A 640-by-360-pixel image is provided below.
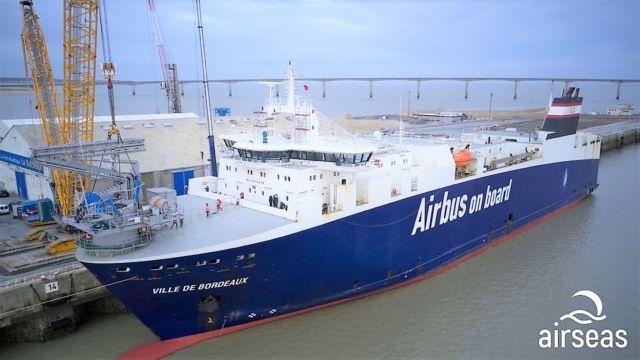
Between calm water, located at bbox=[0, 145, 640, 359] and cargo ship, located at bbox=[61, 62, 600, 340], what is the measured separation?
1.86 ft

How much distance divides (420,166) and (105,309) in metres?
12.4

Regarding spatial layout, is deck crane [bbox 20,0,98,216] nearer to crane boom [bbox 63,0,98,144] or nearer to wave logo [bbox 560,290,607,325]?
crane boom [bbox 63,0,98,144]

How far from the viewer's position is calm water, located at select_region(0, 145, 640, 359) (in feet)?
39.3

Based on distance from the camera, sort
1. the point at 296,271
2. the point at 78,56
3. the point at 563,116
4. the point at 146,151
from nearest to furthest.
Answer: the point at 296,271 → the point at 78,56 → the point at 146,151 → the point at 563,116

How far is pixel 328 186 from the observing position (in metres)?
13.9

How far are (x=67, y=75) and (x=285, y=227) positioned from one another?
12.5m

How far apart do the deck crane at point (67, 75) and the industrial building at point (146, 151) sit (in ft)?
6.85

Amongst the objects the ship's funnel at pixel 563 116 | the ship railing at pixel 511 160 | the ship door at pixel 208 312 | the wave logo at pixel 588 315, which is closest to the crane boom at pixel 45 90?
the ship door at pixel 208 312

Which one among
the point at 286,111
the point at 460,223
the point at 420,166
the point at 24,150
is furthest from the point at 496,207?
the point at 24,150

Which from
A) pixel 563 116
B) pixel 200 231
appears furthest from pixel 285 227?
pixel 563 116

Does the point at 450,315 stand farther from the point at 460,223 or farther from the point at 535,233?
the point at 535,233

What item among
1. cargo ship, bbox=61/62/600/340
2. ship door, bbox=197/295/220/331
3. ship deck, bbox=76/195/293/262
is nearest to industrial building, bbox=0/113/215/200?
cargo ship, bbox=61/62/600/340

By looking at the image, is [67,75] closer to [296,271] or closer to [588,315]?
[296,271]

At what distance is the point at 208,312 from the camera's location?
11414 mm
